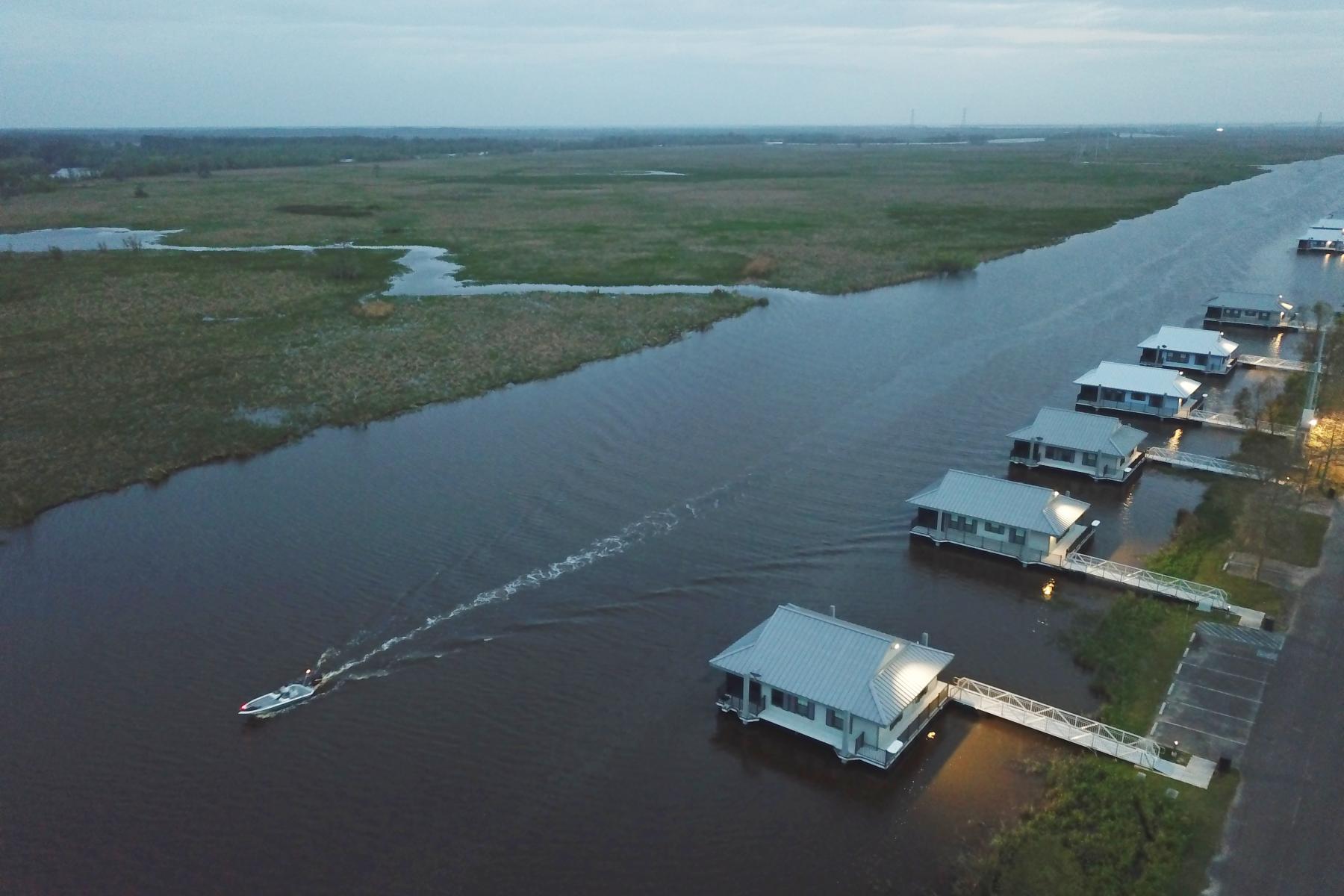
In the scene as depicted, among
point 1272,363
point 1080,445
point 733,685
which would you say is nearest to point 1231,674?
point 733,685

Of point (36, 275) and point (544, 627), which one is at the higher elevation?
point (36, 275)

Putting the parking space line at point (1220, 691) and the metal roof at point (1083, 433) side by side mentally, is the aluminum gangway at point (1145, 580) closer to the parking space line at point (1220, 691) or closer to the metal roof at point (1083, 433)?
the parking space line at point (1220, 691)

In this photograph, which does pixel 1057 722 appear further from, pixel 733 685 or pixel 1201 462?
pixel 1201 462

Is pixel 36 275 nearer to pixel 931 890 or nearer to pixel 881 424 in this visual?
pixel 881 424

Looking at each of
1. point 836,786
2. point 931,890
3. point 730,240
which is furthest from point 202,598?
point 730,240

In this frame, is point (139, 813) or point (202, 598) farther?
point (202, 598)

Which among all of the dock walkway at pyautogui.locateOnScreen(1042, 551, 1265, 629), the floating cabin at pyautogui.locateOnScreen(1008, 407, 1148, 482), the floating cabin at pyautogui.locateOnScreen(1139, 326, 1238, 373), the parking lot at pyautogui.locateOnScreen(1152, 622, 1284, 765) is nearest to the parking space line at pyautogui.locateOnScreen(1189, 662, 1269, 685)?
the parking lot at pyautogui.locateOnScreen(1152, 622, 1284, 765)
